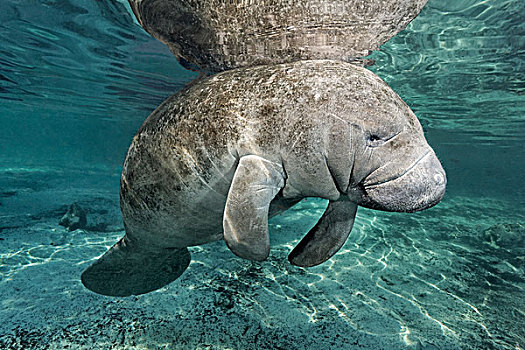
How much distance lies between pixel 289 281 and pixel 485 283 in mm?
4024

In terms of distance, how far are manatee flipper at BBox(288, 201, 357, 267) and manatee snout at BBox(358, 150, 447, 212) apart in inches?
32.2

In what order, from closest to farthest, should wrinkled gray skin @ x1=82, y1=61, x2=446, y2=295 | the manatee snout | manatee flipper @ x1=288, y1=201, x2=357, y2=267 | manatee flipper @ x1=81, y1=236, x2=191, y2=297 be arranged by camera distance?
the manatee snout
wrinkled gray skin @ x1=82, y1=61, x2=446, y2=295
manatee flipper @ x1=288, y1=201, x2=357, y2=267
manatee flipper @ x1=81, y1=236, x2=191, y2=297

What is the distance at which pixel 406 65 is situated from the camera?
1060 cm

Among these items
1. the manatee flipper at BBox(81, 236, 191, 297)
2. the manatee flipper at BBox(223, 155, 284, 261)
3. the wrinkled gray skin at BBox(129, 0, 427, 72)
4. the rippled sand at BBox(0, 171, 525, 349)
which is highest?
the wrinkled gray skin at BBox(129, 0, 427, 72)

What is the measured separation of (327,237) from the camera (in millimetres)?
2791

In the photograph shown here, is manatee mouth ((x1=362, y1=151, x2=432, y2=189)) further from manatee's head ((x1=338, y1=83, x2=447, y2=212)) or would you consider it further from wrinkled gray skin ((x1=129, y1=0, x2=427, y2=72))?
wrinkled gray skin ((x1=129, y1=0, x2=427, y2=72))

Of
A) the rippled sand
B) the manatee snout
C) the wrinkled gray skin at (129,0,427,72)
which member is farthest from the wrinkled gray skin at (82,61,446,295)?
the rippled sand

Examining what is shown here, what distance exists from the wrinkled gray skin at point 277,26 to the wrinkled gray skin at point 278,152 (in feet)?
2.34

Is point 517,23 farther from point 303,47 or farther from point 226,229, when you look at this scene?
point 226,229

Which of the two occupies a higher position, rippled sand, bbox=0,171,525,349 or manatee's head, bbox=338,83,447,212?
manatee's head, bbox=338,83,447,212

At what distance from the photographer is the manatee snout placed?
183cm

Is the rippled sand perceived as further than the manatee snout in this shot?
Yes

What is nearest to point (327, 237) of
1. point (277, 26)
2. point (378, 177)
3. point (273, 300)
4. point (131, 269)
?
point (378, 177)

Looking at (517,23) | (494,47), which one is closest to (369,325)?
(517,23)
